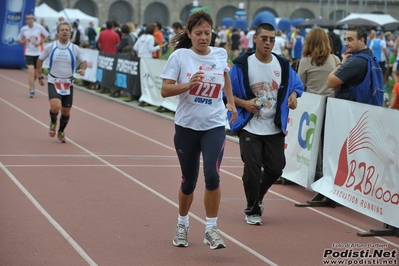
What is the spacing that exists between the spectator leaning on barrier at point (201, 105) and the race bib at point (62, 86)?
6.88 meters

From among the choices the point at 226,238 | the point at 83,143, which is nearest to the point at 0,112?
the point at 83,143

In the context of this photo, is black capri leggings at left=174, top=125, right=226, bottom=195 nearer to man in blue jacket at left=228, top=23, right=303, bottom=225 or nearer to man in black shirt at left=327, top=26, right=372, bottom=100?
man in blue jacket at left=228, top=23, right=303, bottom=225

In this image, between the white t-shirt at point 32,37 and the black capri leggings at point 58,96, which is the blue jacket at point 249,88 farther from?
the white t-shirt at point 32,37

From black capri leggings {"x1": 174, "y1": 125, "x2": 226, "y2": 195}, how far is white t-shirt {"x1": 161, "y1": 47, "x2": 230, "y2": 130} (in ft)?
0.23

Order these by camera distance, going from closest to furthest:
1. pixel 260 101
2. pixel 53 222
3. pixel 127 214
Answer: pixel 53 222, pixel 260 101, pixel 127 214

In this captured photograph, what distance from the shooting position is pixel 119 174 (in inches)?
447

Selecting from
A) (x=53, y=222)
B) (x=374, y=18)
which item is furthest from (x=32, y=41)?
(x=374, y=18)

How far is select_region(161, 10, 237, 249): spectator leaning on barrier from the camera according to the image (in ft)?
23.3

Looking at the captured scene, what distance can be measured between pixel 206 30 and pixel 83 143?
24.6 ft

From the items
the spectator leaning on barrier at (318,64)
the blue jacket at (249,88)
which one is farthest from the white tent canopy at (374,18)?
the blue jacket at (249,88)

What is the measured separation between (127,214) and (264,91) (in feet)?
6.27

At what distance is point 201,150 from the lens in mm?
7297

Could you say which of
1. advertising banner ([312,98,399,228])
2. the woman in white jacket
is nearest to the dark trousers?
advertising banner ([312,98,399,228])

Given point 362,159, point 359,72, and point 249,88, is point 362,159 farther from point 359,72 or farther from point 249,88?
point 249,88
